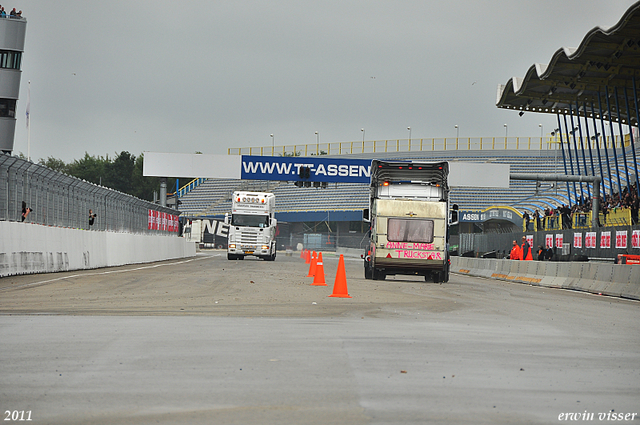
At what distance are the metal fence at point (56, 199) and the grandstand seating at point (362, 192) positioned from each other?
4253cm

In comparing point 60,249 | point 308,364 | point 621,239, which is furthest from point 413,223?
point 308,364

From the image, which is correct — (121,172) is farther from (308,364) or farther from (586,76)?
(308,364)

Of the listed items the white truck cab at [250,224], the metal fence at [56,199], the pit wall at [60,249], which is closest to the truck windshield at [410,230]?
the pit wall at [60,249]

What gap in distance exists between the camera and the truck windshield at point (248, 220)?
4538 cm

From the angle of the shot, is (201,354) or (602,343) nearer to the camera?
(201,354)

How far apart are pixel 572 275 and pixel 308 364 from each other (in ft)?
62.0

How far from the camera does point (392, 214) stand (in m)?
25.5

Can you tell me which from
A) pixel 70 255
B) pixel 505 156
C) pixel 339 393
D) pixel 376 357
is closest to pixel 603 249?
pixel 70 255

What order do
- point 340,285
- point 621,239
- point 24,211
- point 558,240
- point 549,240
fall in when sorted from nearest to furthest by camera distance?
point 340,285 < point 24,211 < point 621,239 < point 558,240 < point 549,240

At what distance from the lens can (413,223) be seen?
2544cm

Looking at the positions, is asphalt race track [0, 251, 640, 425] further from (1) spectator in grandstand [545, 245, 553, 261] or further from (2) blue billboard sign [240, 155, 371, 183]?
(2) blue billboard sign [240, 155, 371, 183]

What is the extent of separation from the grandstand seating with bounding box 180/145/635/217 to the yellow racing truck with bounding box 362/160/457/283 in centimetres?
4318

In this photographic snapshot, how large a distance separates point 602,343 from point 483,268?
26486mm

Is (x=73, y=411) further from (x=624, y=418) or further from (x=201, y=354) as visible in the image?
(x=624, y=418)
